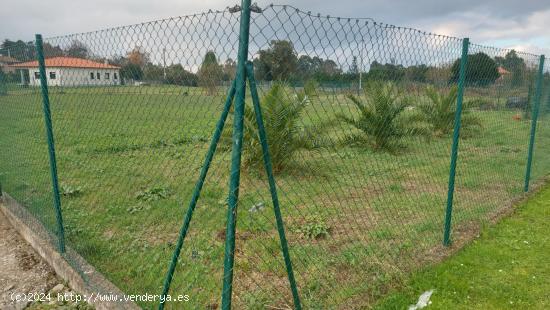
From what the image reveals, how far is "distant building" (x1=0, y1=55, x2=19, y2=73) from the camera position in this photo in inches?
173

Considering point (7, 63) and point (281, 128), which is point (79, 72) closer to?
point (281, 128)

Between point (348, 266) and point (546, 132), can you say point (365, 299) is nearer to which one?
point (348, 266)

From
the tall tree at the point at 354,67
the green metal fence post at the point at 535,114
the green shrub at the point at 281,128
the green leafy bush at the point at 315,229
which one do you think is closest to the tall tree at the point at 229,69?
the green shrub at the point at 281,128

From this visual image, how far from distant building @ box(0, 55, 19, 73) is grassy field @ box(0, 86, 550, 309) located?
11.0 inches

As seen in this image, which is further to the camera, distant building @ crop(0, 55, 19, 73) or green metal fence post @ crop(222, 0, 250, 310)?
distant building @ crop(0, 55, 19, 73)

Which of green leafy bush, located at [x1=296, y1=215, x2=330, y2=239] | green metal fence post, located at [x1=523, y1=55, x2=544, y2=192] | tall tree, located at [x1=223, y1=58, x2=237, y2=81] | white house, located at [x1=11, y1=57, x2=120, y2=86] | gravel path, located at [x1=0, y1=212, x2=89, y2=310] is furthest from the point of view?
green metal fence post, located at [x1=523, y1=55, x2=544, y2=192]

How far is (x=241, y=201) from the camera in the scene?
463 centimetres

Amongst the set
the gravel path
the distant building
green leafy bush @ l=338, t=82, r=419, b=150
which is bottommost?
the gravel path

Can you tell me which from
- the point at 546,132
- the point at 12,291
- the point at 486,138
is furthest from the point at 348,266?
the point at 546,132

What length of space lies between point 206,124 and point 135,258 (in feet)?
5.57

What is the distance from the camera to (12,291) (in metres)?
3.16

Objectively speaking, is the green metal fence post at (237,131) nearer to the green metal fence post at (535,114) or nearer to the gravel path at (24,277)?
the gravel path at (24,277)

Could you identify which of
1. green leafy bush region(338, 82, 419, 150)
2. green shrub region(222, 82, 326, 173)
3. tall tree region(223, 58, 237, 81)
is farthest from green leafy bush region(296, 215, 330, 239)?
tall tree region(223, 58, 237, 81)

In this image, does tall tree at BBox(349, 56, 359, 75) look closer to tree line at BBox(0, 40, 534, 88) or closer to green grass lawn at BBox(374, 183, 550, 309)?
tree line at BBox(0, 40, 534, 88)
